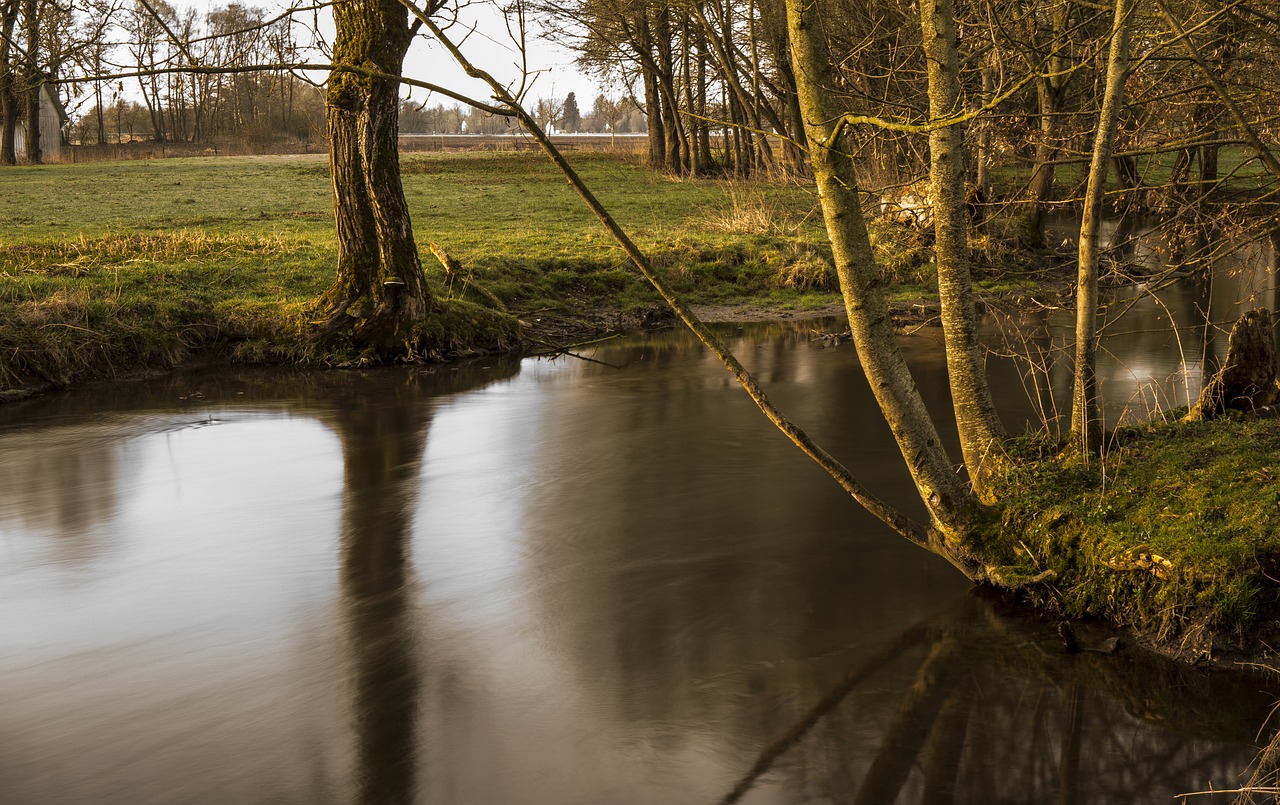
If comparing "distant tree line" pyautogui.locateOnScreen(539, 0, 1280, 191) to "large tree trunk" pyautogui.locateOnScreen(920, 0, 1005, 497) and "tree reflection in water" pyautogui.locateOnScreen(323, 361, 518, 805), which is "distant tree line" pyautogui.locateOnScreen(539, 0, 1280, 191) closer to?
"large tree trunk" pyautogui.locateOnScreen(920, 0, 1005, 497)

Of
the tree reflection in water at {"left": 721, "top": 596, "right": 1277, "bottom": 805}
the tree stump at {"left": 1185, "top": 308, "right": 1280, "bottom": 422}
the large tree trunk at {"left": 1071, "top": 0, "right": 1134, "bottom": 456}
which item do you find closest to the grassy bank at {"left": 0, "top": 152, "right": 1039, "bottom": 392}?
the tree stump at {"left": 1185, "top": 308, "right": 1280, "bottom": 422}

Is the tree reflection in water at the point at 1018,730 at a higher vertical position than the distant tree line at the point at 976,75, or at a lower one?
lower

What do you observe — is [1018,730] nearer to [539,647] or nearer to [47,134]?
[539,647]

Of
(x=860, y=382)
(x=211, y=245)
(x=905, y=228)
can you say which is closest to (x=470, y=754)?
(x=860, y=382)

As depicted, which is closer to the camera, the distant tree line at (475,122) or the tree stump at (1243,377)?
the tree stump at (1243,377)

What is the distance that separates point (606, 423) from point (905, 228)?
1141cm

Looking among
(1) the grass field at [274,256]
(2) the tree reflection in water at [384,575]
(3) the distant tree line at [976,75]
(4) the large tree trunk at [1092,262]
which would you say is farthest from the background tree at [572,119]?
(4) the large tree trunk at [1092,262]

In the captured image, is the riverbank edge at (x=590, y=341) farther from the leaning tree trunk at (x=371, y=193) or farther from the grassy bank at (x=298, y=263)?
the leaning tree trunk at (x=371, y=193)

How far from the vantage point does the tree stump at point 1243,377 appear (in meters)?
7.68

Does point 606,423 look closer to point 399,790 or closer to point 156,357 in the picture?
point 156,357

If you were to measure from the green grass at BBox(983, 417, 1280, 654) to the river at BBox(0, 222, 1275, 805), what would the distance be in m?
0.28

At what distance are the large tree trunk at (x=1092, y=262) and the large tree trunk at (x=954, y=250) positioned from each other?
0.54 m

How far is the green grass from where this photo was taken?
557 centimetres

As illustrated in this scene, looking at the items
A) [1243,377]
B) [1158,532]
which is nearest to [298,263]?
[1243,377]
